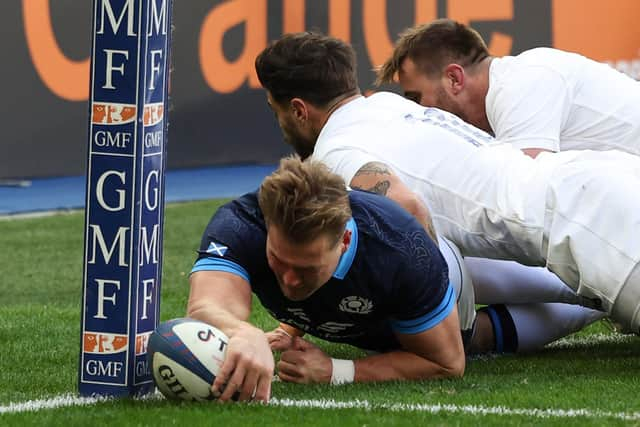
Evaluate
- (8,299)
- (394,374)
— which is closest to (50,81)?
(8,299)

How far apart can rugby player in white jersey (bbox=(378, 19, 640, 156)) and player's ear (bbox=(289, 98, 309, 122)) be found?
2.98ft

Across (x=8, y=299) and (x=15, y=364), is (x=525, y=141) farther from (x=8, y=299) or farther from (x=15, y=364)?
(x=8, y=299)

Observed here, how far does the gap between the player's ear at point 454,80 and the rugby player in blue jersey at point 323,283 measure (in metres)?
1.84

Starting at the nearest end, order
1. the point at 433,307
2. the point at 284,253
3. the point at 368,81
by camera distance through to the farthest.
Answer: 1. the point at 284,253
2. the point at 433,307
3. the point at 368,81

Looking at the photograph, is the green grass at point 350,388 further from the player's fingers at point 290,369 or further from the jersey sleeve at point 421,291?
the jersey sleeve at point 421,291

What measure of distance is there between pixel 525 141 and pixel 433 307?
157 centimetres

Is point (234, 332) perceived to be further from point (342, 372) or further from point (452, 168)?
Answer: point (452, 168)

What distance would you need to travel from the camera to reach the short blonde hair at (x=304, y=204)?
398cm

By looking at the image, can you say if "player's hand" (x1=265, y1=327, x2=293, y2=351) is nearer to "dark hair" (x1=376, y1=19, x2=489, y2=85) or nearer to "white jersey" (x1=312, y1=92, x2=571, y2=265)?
"white jersey" (x1=312, y1=92, x2=571, y2=265)

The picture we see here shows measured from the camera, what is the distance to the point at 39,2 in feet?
44.5

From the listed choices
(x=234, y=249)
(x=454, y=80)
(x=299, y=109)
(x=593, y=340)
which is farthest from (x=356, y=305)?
(x=454, y=80)

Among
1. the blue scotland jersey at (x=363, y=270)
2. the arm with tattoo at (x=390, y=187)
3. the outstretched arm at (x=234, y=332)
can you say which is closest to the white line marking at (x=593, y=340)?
the arm with tattoo at (x=390, y=187)

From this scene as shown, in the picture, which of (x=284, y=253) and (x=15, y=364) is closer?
(x=284, y=253)

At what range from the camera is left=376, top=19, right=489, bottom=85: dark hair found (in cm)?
641
